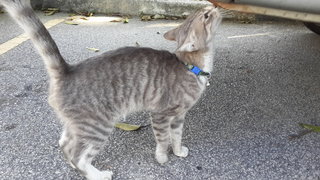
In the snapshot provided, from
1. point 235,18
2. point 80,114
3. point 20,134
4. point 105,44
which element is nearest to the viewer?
point 80,114

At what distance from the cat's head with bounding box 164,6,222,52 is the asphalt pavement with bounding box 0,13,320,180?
728mm

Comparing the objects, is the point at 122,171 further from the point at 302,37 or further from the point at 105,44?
the point at 302,37

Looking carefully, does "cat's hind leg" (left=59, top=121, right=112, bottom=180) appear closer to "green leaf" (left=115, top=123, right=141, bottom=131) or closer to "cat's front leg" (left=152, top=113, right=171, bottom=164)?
"cat's front leg" (left=152, top=113, right=171, bottom=164)

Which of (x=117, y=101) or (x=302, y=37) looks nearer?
(x=117, y=101)

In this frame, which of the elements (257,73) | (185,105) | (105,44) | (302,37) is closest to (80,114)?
(185,105)

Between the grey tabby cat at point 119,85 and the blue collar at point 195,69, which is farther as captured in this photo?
the blue collar at point 195,69

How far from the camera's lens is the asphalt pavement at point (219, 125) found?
198 cm

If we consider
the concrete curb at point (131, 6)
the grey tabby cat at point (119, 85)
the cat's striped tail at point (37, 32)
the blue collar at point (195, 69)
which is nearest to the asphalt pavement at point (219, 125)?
the grey tabby cat at point (119, 85)

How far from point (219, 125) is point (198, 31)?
2.68ft

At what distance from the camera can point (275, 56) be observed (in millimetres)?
3686

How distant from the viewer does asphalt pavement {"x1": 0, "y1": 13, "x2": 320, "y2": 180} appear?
198 cm

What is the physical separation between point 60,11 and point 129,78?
14.2ft

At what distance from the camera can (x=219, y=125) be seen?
7.99 feet

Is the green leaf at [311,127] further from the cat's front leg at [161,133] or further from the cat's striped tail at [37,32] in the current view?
the cat's striped tail at [37,32]
